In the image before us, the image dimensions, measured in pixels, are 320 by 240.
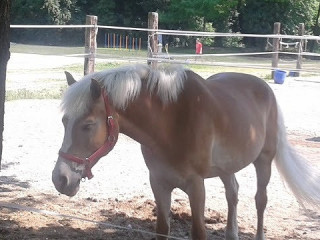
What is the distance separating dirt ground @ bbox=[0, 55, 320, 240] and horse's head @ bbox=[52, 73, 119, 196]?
59 cm

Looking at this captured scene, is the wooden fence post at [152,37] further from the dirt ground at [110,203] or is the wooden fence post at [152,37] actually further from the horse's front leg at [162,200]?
the horse's front leg at [162,200]

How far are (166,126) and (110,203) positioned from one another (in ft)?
6.88

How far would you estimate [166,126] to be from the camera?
3240 millimetres

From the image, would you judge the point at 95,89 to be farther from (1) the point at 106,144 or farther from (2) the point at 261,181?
(2) the point at 261,181

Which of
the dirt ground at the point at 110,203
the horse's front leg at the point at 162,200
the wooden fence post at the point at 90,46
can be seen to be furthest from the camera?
the wooden fence post at the point at 90,46

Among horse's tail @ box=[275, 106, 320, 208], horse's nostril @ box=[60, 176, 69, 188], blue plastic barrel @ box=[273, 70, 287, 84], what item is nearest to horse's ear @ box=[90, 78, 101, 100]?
horse's nostril @ box=[60, 176, 69, 188]

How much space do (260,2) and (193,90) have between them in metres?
40.0

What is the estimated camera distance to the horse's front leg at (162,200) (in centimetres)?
352

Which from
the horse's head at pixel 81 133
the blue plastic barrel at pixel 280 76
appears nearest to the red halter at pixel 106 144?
the horse's head at pixel 81 133

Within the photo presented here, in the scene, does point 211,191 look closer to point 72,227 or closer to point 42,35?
point 72,227

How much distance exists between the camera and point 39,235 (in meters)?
4.11

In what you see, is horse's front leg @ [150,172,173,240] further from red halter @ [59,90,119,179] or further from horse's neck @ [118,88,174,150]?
red halter @ [59,90,119,179]

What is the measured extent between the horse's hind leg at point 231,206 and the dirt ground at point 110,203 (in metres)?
0.22

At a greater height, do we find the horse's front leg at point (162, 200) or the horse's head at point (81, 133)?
the horse's head at point (81, 133)
